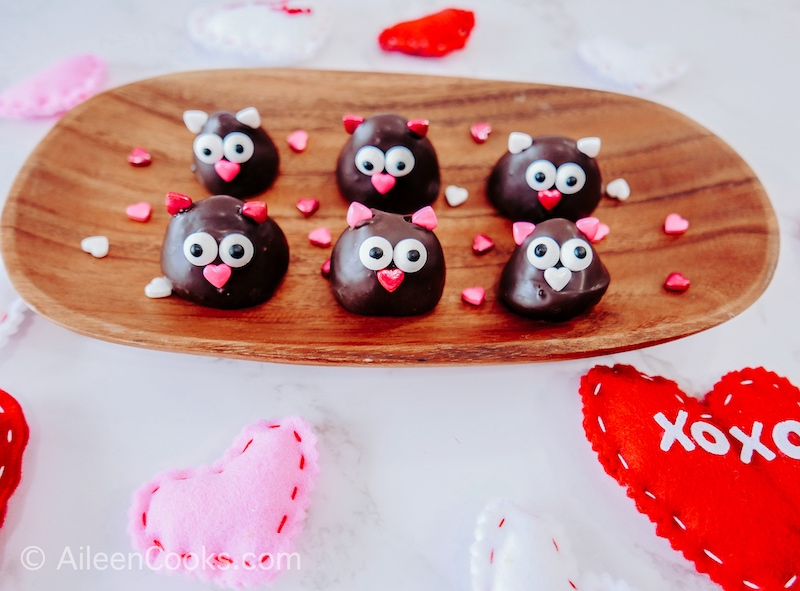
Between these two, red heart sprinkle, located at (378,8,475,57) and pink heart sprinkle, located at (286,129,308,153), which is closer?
pink heart sprinkle, located at (286,129,308,153)

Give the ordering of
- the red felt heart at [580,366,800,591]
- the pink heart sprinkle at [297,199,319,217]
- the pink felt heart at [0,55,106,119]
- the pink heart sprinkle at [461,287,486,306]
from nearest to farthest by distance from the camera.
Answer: the red felt heart at [580,366,800,591], the pink heart sprinkle at [461,287,486,306], the pink heart sprinkle at [297,199,319,217], the pink felt heart at [0,55,106,119]

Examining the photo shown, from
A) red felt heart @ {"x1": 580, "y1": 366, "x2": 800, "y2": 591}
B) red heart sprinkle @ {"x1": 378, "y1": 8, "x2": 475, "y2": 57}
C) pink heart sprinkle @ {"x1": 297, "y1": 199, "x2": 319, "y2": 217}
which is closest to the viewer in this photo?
red felt heart @ {"x1": 580, "y1": 366, "x2": 800, "y2": 591}

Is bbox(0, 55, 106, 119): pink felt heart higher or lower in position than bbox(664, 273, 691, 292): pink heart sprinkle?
higher

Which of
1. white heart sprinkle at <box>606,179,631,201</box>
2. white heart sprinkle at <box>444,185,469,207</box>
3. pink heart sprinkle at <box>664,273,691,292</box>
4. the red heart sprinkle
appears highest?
the red heart sprinkle

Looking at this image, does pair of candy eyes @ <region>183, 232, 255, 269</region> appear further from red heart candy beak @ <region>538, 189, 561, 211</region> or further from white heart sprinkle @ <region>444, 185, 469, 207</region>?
red heart candy beak @ <region>538, 189, 561, 211</region>

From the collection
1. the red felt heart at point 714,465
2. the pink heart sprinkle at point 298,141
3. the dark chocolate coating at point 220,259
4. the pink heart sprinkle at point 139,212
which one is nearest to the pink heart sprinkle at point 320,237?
the dark chocolate coating at point 220,259

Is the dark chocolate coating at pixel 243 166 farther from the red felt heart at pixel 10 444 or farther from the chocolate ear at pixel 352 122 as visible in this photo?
the red felt heart at pixel 10 444

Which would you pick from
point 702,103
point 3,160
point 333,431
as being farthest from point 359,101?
point 702,103
